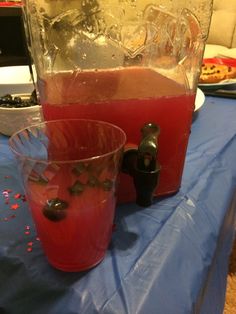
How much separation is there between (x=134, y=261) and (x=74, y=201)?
3.8 inches

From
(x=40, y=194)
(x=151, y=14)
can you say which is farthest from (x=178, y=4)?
(x=40, y=194)

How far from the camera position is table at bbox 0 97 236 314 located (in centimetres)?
31

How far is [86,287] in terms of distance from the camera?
0.31 m

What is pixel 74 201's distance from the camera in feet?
0.99

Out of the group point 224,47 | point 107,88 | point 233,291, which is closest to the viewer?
point 107,88

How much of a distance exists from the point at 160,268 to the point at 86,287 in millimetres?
77

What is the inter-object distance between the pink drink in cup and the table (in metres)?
0.02

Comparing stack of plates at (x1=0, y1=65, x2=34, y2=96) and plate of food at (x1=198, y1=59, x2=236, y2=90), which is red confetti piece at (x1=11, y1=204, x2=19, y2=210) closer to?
stack of plates at (x1=0, y1=65, x2=34, y2=96)

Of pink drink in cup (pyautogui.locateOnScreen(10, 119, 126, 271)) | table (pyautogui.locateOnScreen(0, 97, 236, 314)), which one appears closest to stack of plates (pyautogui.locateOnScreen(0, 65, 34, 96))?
table (pyautogui.locateOnScreen(0, 97, 236, 314))

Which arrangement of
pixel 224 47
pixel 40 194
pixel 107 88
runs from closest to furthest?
1. pixel 40 194
2. pixel 107 88
3. pixel 224 47

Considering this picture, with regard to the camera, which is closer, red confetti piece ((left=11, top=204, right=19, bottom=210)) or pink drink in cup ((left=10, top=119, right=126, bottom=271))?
pink drink in cup ((left=10, top=119, right=126, bottom=271))

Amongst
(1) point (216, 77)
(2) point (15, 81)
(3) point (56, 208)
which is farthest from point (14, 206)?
(1) point (216, 77)

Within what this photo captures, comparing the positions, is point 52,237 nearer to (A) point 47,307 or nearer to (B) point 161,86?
(A) point 47,307

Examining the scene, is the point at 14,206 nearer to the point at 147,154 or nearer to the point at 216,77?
the point at 147,154
